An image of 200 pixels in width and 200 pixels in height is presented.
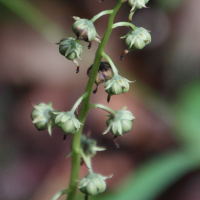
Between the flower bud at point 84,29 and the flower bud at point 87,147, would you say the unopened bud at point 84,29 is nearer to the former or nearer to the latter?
the flower bud at point 84,29

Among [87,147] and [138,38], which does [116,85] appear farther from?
[87,147]

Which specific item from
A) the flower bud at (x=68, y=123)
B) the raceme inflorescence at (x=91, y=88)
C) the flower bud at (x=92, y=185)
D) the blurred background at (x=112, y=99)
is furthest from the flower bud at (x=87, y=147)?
the blurred background at (x=112, y=99)

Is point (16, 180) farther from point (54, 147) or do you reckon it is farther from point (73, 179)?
point (73, 179)

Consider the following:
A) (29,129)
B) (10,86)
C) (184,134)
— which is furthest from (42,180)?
(184,134)

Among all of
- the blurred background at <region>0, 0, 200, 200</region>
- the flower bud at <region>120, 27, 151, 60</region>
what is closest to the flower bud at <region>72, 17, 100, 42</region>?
the flower bud at <region>120, 27, 151, 60</region>

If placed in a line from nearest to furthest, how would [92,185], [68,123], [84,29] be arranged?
1. [84,29]
2. [68,123]
3. [92,185]

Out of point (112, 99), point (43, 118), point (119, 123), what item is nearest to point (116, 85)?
point (119, 123)
